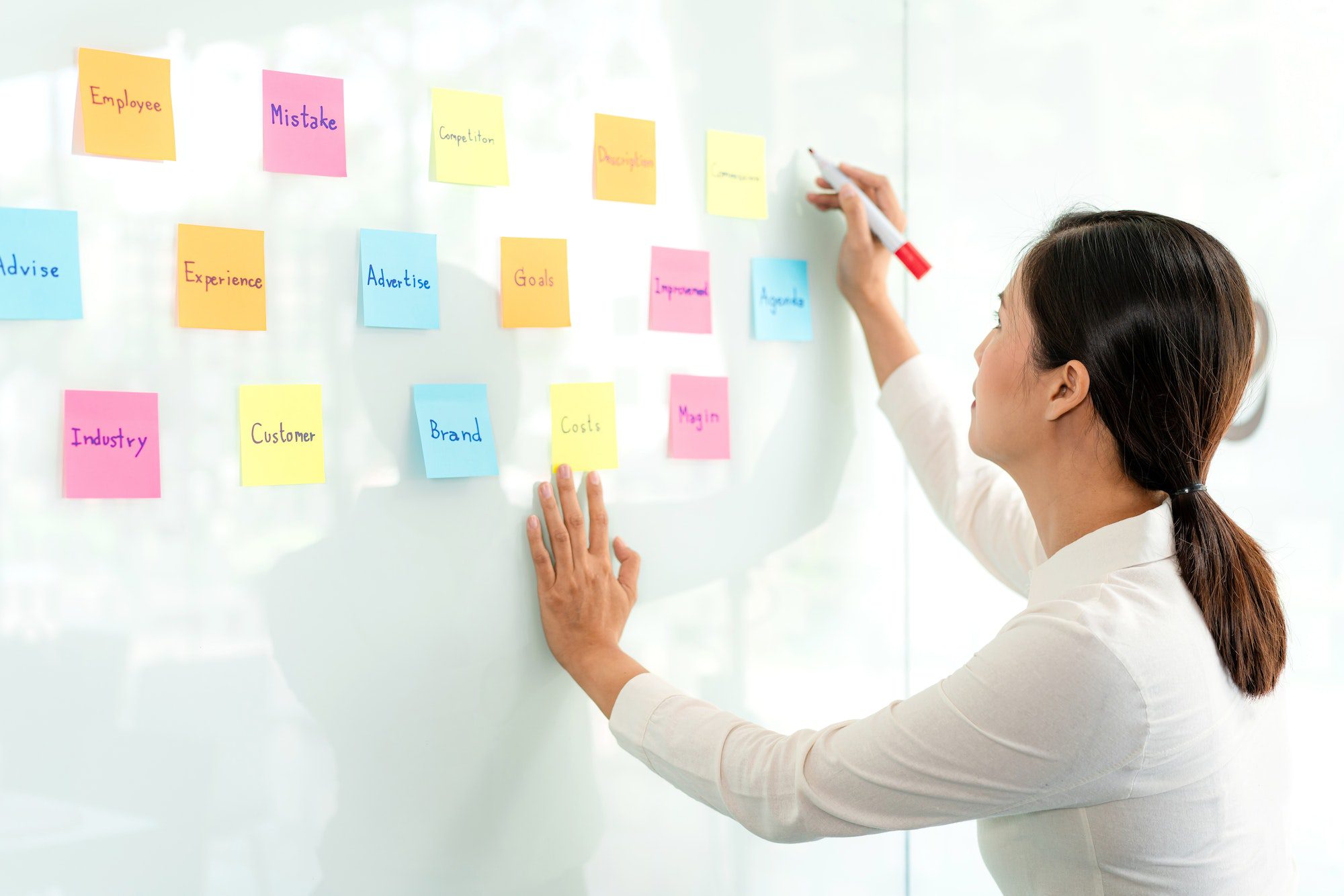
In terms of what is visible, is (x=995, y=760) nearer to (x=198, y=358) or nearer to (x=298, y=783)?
(x=298, y=783)

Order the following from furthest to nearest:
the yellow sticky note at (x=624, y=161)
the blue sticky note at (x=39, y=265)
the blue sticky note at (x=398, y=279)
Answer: the yellow sticky note at (x=624, y=161), the blue sticky note at (x=398, y=279), the blue sticky note at (x=39, y=265)

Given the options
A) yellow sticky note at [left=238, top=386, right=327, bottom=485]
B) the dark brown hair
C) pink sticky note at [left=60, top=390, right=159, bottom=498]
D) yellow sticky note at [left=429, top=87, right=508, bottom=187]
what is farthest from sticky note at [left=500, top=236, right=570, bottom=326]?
the dark brown hair

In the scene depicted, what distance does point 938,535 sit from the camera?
1.11 meters

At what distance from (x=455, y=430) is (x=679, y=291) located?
0.82 feet

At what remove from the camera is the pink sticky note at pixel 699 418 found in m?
0.91

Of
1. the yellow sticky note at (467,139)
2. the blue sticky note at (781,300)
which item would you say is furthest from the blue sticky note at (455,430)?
the blue sticky note at (781,300)

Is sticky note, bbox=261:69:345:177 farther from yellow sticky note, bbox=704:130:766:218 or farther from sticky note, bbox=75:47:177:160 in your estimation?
yellow sticky note, bbox=704:130:766:218

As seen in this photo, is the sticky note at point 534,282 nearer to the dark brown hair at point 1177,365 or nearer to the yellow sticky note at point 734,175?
the yellow sticky note at point 734,175

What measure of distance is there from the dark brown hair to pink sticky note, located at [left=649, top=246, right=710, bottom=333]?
0.99 ft

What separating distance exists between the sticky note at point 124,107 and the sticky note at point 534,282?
0.25 meters

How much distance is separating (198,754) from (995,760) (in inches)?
22.0

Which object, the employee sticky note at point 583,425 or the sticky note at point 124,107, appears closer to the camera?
the sticky note at point 124,107

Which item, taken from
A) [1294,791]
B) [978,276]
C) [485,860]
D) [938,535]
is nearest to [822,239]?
[978,276]

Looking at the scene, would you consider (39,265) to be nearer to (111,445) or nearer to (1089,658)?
(111,445)
